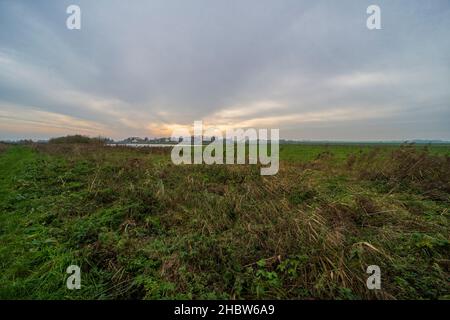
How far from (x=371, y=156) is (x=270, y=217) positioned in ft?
30.5

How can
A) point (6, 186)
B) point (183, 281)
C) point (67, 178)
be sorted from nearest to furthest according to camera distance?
1. point (183, 281)
2. point (6, 186)
3. point (67, 178)

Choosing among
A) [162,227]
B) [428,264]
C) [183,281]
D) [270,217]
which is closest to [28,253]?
[162,227]

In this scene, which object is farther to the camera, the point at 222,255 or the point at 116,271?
the point at 222,255

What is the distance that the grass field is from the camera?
102 inches

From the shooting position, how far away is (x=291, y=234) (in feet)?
11.3

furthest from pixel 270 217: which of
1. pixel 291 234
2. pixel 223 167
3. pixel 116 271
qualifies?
pixel 223 167

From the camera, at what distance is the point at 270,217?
170 inches

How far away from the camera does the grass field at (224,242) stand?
102 inches

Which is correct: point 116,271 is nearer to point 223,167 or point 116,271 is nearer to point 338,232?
point 338,232

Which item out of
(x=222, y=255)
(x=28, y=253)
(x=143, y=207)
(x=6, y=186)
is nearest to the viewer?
(x=222, y=255)

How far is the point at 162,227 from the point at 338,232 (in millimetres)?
3433

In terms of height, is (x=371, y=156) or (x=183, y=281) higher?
(x=371, y=156)

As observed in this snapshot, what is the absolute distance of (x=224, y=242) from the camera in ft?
11.3
